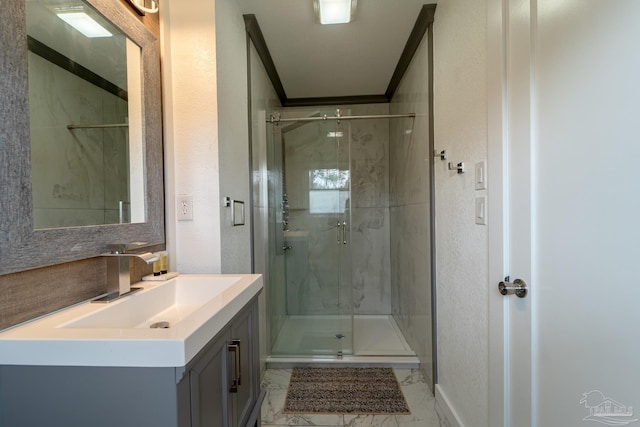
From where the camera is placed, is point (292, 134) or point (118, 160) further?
point (292, 134)

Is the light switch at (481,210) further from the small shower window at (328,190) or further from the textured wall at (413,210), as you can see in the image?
the small shower window at (328,190)

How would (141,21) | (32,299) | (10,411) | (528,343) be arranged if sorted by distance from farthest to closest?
(141,21)
(528,343)
(32,299)
(10,411)

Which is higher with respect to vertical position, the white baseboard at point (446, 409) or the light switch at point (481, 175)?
the light switch at point (481, 175)

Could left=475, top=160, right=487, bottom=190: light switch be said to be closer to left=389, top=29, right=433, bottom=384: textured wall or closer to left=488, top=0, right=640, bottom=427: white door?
left=488, top=0, right=640, bottom=427: white door

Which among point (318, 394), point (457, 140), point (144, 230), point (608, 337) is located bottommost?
point (318, 394)

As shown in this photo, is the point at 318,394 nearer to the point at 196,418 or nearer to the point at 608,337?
the point at 196,418

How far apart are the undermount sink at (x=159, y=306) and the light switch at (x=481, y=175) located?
115cm

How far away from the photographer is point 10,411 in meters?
0.61

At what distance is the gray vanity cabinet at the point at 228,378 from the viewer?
679mm

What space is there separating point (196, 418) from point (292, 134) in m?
2.33

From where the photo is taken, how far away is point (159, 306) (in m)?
1.07

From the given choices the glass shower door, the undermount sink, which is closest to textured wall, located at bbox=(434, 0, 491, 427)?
the glass shower door

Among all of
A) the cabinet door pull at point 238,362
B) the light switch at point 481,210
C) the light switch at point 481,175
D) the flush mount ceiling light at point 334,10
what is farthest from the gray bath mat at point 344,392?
the flush mount ceiling light at point 334,10

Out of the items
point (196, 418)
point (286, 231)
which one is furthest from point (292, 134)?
point (196, 418)
